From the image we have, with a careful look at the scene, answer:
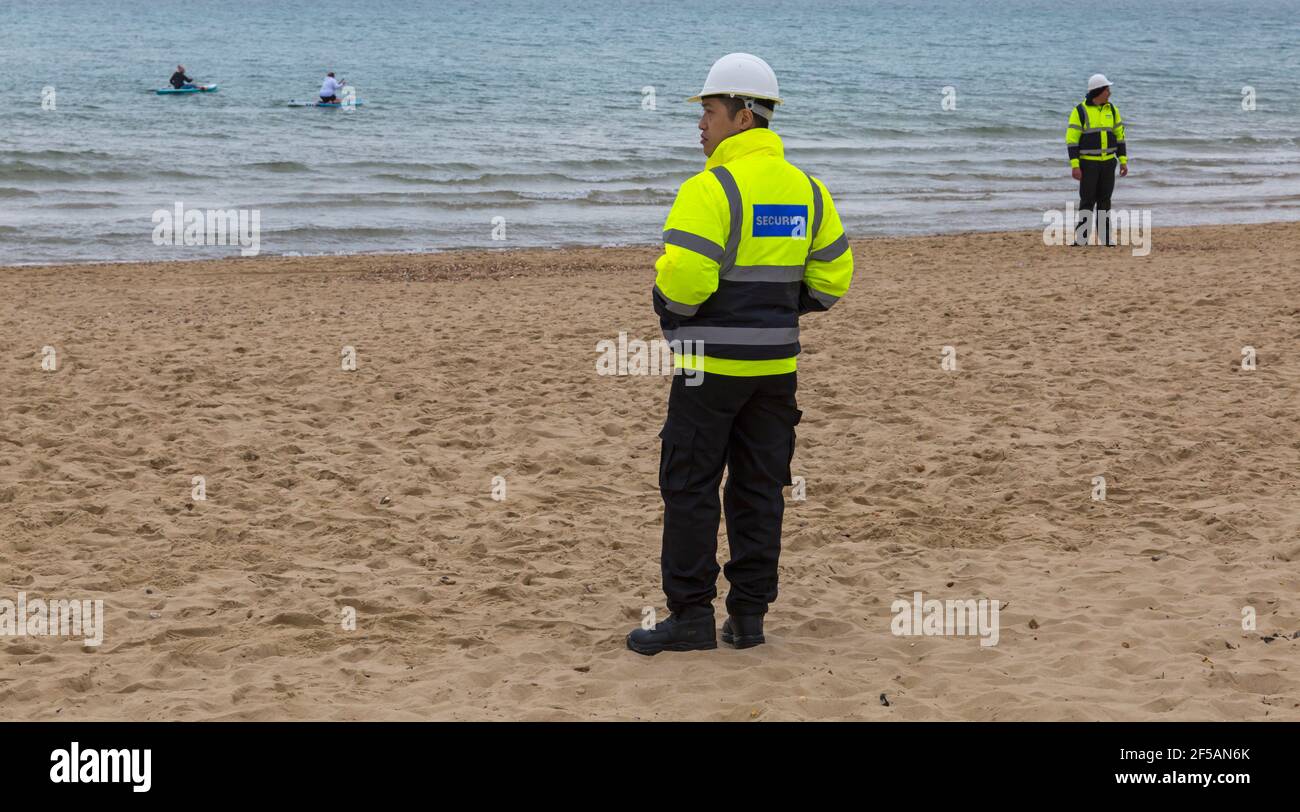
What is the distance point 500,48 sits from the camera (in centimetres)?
6644

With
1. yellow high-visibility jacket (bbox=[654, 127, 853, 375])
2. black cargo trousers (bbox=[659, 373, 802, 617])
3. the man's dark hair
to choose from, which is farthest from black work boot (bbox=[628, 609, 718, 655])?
the man's dark hair

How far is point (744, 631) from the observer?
4.84 meters

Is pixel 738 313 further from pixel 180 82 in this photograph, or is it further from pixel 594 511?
pixel 180 82

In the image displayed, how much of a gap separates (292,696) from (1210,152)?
98.4ft

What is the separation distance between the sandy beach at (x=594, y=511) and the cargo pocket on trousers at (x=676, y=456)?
26.7 inches

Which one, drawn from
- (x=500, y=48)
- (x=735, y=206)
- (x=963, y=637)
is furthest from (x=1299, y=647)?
(x=500, y=48)

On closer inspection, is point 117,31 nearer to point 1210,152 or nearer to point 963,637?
point 1210,152

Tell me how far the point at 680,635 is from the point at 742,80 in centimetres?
198

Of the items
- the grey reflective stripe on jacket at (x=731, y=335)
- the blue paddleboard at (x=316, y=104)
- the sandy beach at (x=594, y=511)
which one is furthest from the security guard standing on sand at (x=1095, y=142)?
the blue paddleboard at (x=316, y=104)

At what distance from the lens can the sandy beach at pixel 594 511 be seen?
4.53 meters

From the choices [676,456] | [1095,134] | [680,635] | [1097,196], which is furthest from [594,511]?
[1097,196]

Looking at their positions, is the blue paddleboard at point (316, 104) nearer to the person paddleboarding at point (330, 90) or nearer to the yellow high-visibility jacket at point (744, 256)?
the person paddleboarding at point (330, 90)

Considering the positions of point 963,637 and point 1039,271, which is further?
point 1039,271

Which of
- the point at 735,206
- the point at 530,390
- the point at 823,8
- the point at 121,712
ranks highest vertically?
the point at 823,8
